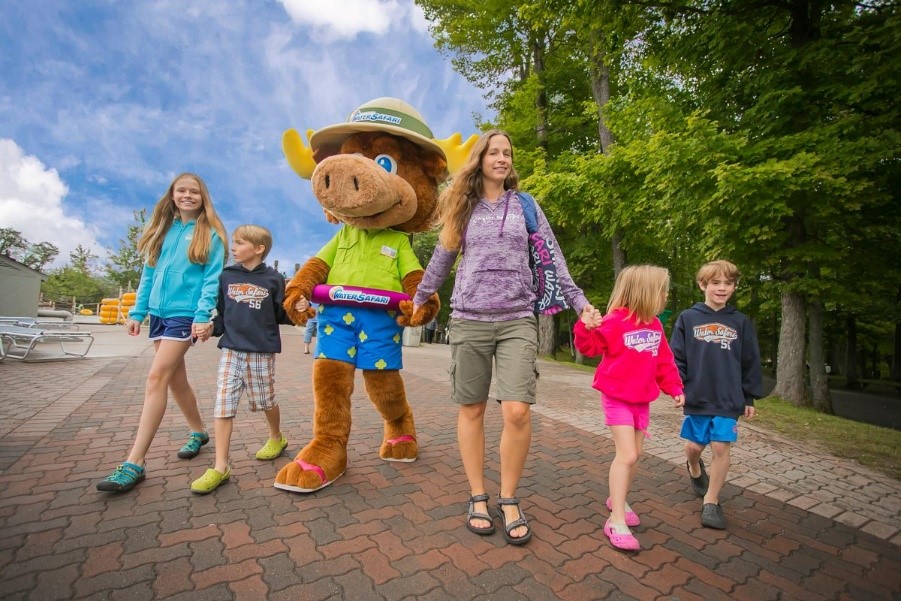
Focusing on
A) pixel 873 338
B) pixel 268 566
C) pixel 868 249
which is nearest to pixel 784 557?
pixel 268 566

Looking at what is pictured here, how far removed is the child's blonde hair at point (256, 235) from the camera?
10.5 ft

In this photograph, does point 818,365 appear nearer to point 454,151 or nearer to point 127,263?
point 454,151

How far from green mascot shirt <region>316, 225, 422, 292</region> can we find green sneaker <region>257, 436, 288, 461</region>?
4.40 feet

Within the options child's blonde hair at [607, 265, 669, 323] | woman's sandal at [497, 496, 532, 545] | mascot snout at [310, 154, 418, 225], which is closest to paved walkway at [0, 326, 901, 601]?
woman's sandal at [497, 496, 532, 545]

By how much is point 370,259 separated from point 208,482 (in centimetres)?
170

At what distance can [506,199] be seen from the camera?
265 centimetres

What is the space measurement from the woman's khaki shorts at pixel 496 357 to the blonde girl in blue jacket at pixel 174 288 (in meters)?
1.59

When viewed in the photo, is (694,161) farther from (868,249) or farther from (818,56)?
(868,249)

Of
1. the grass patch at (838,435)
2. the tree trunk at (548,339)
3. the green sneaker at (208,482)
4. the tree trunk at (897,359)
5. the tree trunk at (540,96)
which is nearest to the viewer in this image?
the green sneaker at (208,482)

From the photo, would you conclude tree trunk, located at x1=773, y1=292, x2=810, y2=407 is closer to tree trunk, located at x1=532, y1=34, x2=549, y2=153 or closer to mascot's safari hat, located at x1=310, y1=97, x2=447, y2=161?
mascot's safari hat, located at x1=310, y1=97, x2=447, y2=161

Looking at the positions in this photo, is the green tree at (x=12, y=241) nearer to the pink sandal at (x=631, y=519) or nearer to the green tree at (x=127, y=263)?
the green tree at (x=127, y=263)

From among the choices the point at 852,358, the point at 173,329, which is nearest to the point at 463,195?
the point at 173,329

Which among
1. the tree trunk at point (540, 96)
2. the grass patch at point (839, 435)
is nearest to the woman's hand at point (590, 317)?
the grass patch at point (839, 435)

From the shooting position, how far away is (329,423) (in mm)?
3070
